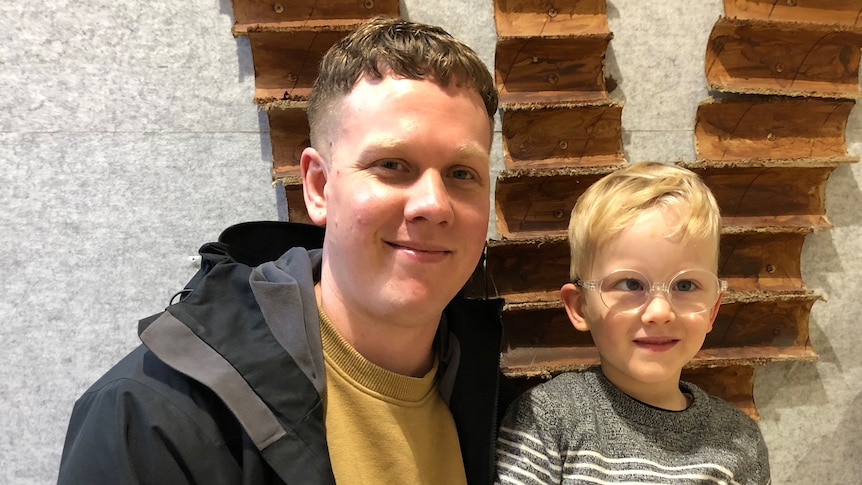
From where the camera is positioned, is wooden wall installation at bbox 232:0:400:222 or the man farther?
wooden wall installation at bbox 232:0:400:222

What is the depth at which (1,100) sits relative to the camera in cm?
131

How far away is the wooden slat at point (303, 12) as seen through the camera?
1.26 metres

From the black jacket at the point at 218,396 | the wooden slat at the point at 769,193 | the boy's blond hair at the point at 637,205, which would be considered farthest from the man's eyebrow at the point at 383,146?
the wooden slat at the point at 769,193

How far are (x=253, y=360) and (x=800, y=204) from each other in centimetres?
144

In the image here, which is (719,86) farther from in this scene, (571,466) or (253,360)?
(253,360)

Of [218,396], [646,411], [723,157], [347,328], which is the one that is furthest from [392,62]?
[723,157]

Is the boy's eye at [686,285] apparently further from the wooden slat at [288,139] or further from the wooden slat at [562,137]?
the wooden slat at [288,139]

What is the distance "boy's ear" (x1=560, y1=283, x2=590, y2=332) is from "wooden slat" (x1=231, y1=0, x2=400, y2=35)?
A: 0.80 meters

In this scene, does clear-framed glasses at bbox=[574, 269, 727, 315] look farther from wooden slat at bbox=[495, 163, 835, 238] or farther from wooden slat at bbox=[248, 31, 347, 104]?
wooden slat at bbox=[248, 31, 347, 104]

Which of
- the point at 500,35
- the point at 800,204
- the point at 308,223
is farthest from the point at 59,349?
the point at 800,204

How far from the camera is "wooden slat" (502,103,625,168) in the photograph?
52.3 inches

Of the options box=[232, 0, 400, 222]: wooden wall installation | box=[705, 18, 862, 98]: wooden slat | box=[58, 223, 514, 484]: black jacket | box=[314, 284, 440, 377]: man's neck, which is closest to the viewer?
box=[58, 223, 514, 484]: black jacket

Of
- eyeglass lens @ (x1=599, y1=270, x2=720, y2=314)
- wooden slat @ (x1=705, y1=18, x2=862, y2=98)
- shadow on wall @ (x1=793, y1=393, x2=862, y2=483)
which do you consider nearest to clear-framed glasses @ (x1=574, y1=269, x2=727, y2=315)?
eyeglass lens @ (x1=599, y1=270, x2=720, y2=314)

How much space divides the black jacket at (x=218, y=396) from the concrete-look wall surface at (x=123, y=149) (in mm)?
514
